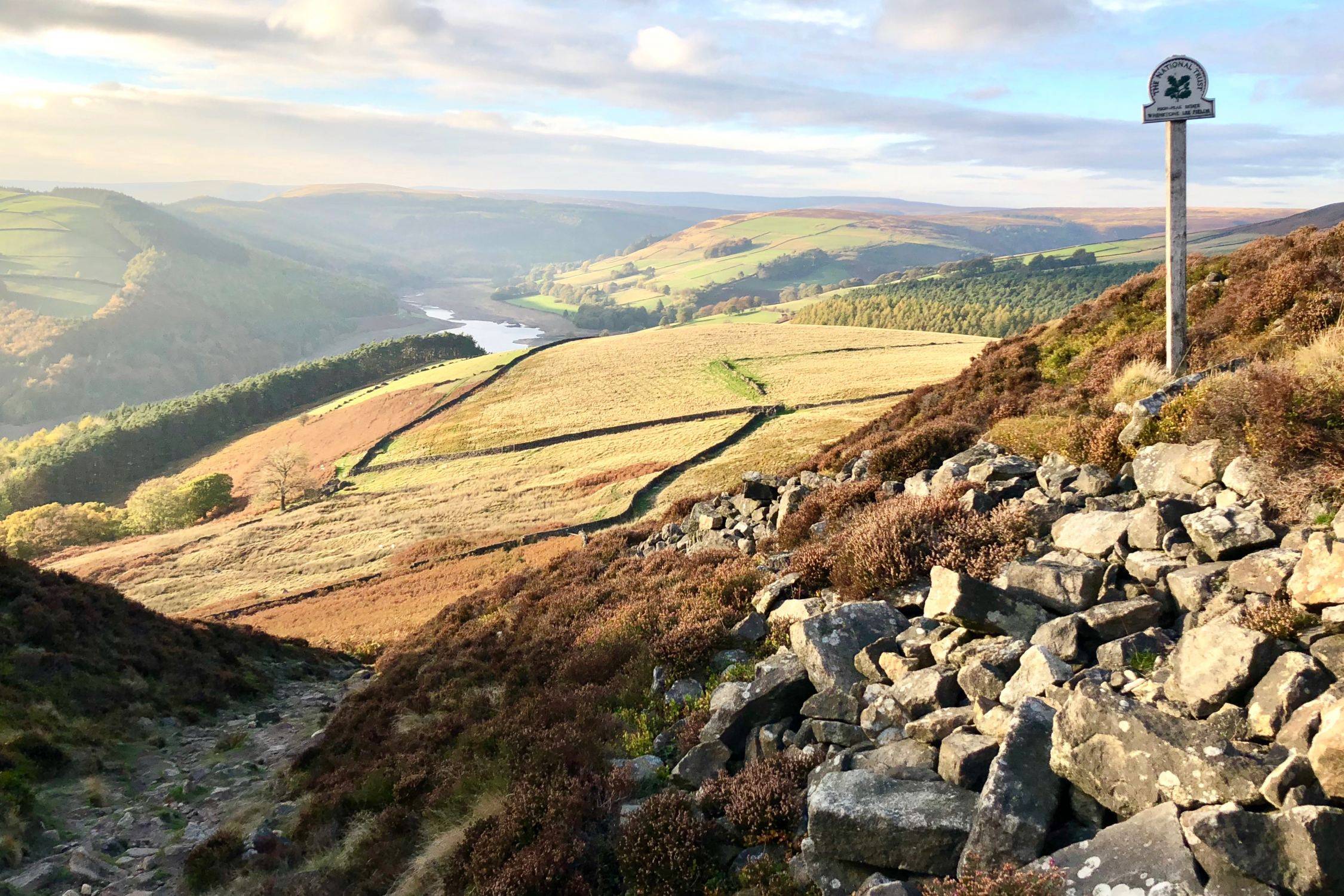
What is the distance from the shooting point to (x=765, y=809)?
255 inches

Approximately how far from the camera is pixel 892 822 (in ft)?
17.9

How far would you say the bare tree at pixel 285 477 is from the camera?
64438 millimetres

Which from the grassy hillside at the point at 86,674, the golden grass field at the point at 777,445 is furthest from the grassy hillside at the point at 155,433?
the grassy hillside at the point at 86,674

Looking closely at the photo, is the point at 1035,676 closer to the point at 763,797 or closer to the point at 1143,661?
the point at 1143,661

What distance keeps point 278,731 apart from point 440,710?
21.5 feet

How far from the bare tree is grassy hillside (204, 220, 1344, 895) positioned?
5047cm

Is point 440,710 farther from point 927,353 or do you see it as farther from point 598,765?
point 927,353

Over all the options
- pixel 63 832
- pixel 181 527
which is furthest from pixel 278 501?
pixel 63 832

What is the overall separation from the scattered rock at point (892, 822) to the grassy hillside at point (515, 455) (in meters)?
27.7

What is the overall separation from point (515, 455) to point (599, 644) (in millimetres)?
52154

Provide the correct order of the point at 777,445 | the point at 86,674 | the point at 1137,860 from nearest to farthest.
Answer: the point at 1137,860 → the point at 86,674 → the point at 777,445

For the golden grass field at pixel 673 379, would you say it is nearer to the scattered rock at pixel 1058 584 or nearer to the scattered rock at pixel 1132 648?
the scattered rock at pixel 1058 584

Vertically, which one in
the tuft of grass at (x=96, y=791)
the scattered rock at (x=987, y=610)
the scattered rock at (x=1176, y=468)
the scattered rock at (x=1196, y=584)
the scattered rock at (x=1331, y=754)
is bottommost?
the tuft of grass at (x=96, y=791)

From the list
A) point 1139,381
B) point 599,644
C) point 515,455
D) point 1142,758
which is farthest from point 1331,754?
point 515,455
